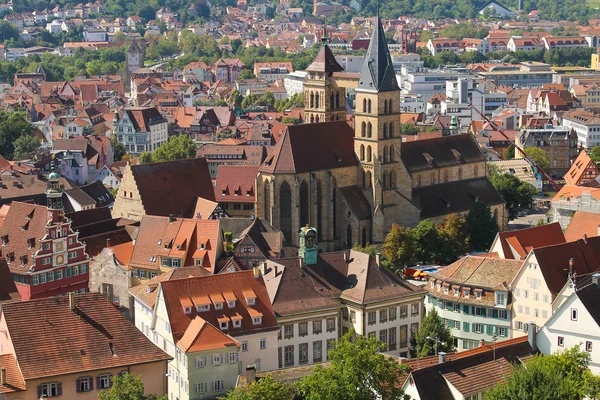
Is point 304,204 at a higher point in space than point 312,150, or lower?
lower

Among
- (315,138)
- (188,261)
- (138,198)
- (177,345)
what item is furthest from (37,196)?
(177,345)

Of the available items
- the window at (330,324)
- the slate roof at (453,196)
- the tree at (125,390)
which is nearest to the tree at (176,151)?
the slate roof at (453,196)

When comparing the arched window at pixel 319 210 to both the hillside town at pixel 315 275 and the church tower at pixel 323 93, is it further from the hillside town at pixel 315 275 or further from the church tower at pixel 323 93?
the church tower at pixel 323 93

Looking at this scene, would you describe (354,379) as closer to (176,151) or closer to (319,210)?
(319,210)

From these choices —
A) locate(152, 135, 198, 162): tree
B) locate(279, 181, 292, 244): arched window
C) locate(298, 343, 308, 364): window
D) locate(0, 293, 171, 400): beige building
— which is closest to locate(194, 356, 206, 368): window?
locate(0, 293, 171, 400): beige building

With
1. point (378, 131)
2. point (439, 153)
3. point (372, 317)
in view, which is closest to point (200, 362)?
point (372, 317)
